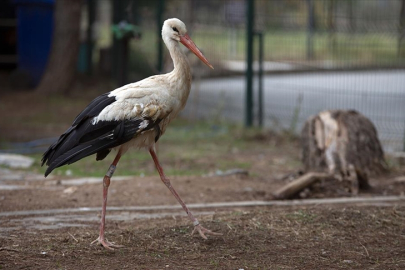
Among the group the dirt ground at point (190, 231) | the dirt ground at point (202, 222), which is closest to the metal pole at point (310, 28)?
the dirt ground at point (202, 222)

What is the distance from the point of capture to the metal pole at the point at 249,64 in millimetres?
11805

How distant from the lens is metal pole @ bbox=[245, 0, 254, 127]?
38.7 feet

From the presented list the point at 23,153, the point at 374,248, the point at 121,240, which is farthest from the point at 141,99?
the point at 23,153

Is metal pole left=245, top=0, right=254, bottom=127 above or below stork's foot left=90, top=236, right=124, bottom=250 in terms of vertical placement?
above

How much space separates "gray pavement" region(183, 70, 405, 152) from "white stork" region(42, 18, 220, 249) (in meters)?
5.51

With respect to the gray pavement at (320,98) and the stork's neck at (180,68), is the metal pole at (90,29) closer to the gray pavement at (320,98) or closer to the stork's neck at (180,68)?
the gray pavement at (320,98)

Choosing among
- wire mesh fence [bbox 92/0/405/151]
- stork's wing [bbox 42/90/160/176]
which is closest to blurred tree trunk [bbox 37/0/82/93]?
wire mesh fence [bbox 92/0/405/151]

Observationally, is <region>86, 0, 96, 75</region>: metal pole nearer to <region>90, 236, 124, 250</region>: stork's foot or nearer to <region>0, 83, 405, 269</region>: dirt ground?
<region>0, 83, 405, 269</region>: dirt ground

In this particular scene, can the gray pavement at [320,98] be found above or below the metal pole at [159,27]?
below

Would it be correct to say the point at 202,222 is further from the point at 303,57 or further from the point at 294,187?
the point at 303,57

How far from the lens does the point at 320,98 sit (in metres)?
11.5

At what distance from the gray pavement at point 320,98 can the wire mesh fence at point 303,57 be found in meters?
0.02

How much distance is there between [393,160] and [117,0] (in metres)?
8.88

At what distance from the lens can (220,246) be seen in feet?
17.0
